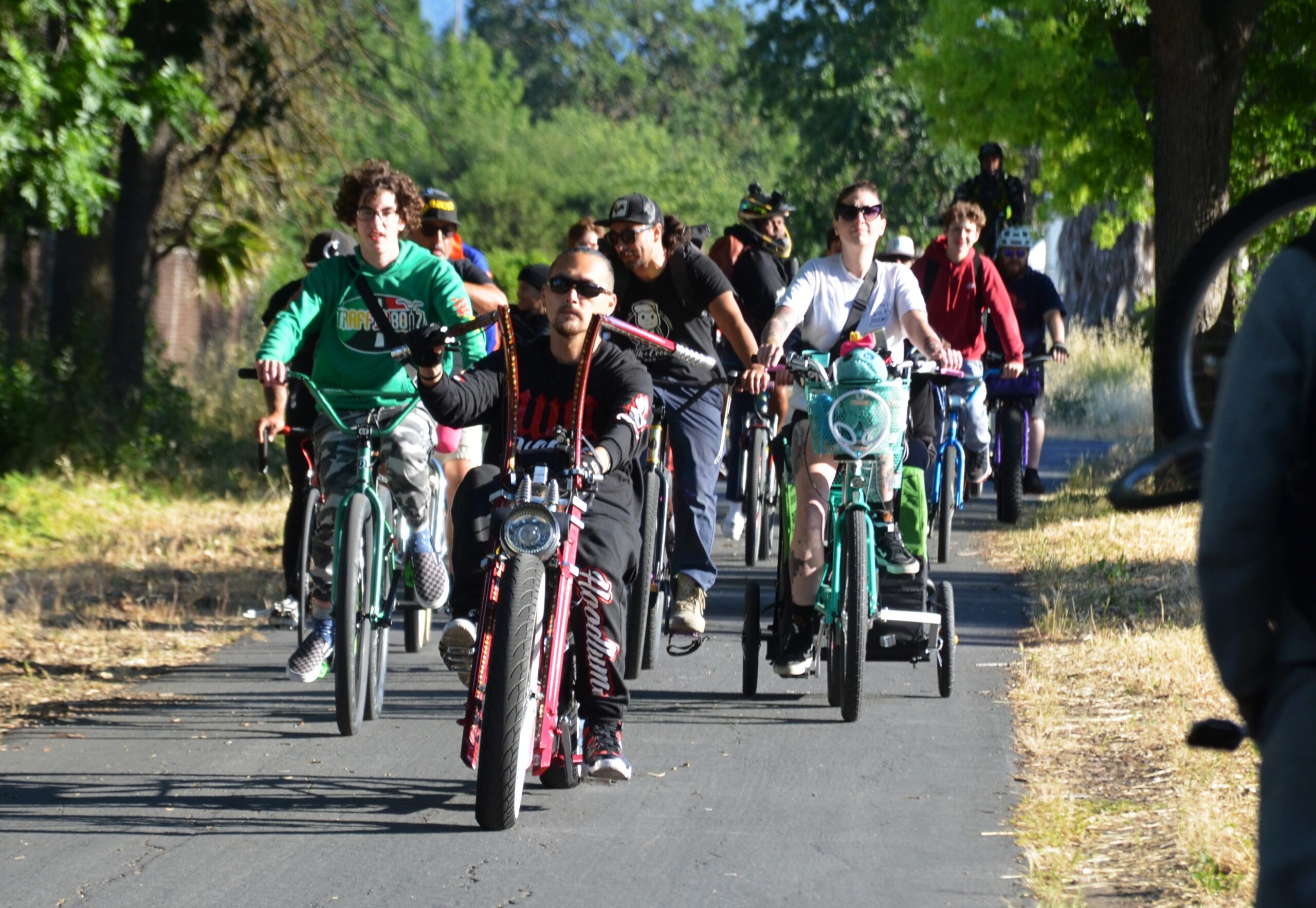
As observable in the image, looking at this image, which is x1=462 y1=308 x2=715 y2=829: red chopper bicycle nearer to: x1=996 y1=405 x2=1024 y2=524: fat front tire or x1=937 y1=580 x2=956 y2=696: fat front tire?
x1=937 y1=580 x2=956 y2=696: fat front tire

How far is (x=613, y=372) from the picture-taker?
19.2 ft

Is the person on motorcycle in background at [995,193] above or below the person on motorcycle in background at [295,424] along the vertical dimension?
above

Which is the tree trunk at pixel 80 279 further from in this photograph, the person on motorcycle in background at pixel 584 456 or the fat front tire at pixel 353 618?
the person on motorcycle in background at pixel 584 456

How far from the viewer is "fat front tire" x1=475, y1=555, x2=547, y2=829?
16.6 ft

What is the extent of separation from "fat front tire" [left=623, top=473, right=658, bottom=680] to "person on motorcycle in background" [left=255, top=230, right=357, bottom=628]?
5.07 feet

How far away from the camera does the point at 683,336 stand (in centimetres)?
812

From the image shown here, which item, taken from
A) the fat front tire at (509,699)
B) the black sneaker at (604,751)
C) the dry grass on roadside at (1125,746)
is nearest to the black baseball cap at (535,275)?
the dry grass on roadside at (1125,746)

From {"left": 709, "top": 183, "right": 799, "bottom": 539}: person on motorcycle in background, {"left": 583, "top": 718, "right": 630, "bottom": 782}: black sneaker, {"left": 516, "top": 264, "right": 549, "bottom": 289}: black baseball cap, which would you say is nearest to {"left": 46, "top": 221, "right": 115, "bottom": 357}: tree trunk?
{"left": 709, "top": 183, "right": 799, "bottom": 539}: person on motorcycle in background

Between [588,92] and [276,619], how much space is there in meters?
73.8

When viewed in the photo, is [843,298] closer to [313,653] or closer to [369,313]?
[369,313]

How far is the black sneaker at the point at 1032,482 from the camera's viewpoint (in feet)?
45.3

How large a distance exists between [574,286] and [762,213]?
6595 millimetres

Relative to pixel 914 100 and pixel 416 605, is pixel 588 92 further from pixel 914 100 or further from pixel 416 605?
pixel 416 605

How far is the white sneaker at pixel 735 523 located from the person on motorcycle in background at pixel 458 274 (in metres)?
1.92
